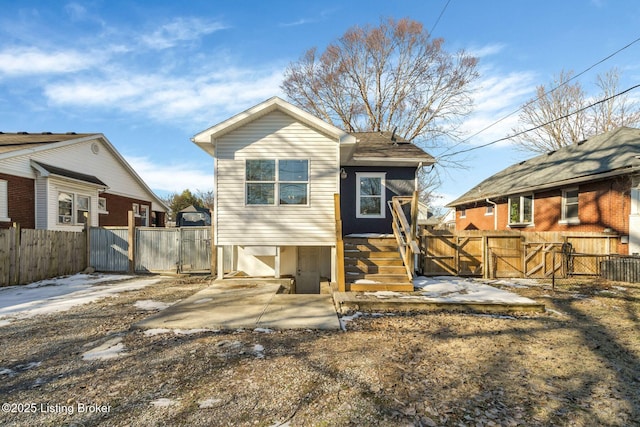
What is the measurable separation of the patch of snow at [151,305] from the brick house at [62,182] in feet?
22.9

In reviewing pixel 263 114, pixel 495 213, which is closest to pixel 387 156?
pixel 263 114

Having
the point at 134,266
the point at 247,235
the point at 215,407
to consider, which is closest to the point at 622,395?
the point at 215,407

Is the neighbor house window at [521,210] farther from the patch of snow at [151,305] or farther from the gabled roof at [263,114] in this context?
the patch of snow at [151,305]

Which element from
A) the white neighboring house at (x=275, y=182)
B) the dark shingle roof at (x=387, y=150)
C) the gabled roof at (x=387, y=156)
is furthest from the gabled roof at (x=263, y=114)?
the dark shingle roof at (x=387, y=150)

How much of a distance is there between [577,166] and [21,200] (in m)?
21.4

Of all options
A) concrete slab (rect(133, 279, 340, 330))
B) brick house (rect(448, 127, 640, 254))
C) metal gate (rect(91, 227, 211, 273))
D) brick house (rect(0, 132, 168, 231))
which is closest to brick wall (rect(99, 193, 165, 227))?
brick house (rect(0, 132, 168, 231))

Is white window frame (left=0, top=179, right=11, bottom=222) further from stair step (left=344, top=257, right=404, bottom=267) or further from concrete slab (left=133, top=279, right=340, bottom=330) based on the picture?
stair step (left=344, top=257, right=404, bottom=267)

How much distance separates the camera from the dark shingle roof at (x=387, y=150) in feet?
34.4

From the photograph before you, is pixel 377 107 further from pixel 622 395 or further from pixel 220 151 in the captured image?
pixel 622 395

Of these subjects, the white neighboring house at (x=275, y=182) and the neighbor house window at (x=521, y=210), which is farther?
the neighbor house window at (x=521, y=210)

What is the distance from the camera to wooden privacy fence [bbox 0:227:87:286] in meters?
8.55

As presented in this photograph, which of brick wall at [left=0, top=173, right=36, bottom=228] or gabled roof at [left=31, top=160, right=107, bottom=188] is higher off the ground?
gabled roof at [left=31, top=160, right=107, bottom=188]

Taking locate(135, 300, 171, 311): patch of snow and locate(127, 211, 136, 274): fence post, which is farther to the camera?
locate(127, 211, 136, 274): fence post

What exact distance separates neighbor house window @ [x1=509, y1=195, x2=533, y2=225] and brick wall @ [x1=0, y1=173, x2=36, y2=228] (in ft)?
67.2
